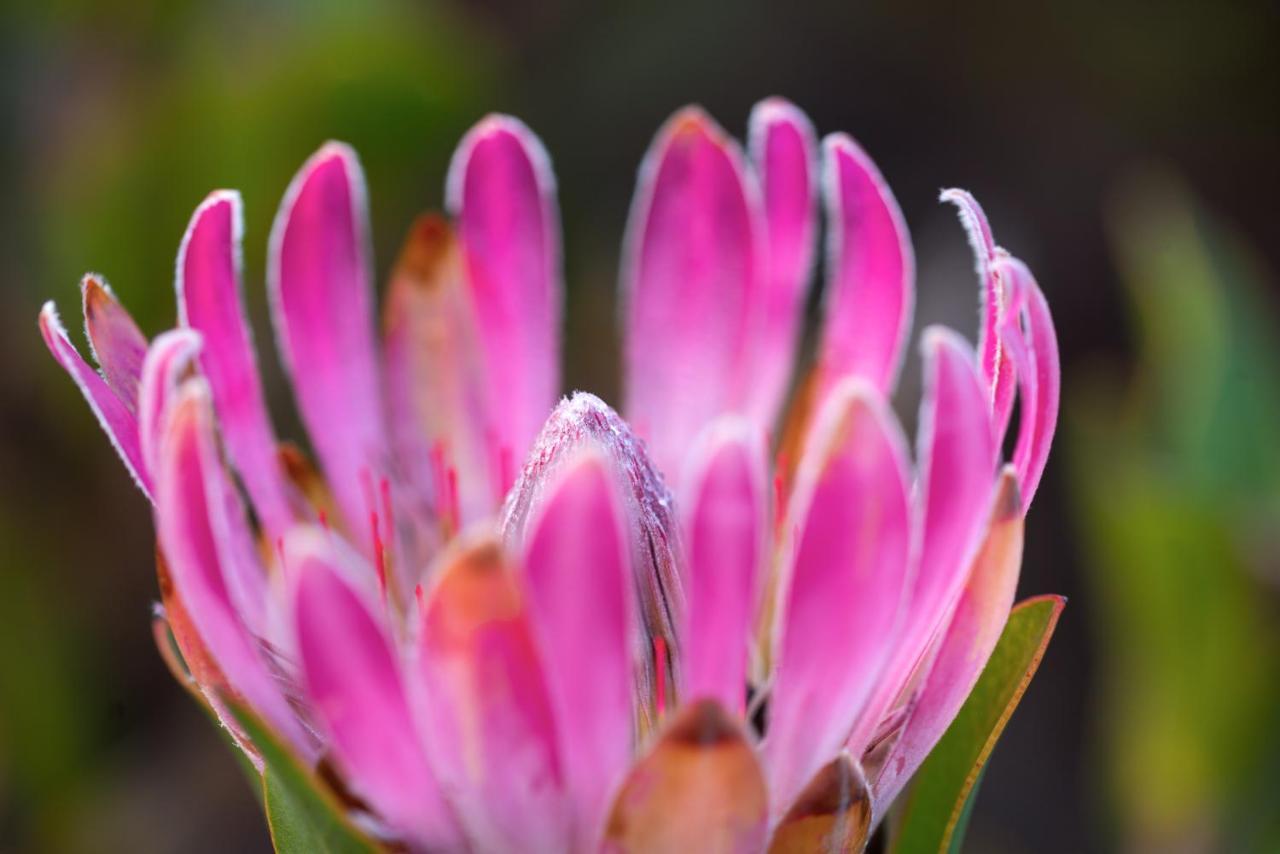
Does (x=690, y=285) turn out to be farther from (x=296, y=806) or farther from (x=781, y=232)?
(x=296, y=806)

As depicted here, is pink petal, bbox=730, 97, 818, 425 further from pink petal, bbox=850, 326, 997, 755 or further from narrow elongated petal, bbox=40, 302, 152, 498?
narrow elongated petal, bbox=40, 302, 152, 498

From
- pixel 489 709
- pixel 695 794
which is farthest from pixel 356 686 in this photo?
pixel 695 794

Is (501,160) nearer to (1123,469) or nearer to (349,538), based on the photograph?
(349,538)

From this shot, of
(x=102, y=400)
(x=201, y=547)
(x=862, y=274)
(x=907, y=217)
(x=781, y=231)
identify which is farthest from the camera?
(x=907, y=217)

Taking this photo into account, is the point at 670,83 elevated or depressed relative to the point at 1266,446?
elevated

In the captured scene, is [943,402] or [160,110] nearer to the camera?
[943,402]

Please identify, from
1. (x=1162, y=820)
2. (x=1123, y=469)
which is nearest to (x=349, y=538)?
(x=1123, y=469)
